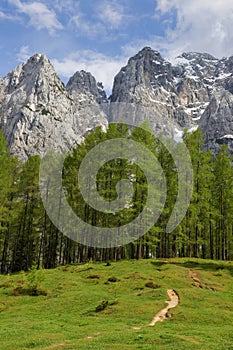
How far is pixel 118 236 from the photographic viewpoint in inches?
1515

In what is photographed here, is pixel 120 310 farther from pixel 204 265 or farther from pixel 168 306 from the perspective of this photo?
pixel 204 265

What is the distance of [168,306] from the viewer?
20.8 meters

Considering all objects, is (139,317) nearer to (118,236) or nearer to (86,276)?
(86,276)

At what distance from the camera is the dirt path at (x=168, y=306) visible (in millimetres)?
18422

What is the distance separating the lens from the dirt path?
18422 mm

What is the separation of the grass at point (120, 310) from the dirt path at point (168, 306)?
34 cm

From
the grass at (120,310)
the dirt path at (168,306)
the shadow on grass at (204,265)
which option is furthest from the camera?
the shadow on grass at (204,265)

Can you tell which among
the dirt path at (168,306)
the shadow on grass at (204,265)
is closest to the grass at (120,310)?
the shadow on grass at (204,265)

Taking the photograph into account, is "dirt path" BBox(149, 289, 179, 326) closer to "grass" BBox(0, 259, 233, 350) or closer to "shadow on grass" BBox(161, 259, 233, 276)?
"grass" BBox(0, 259, 233, 350)

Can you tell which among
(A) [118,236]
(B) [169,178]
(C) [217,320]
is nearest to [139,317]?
(C) [217,320]

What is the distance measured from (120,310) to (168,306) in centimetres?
307

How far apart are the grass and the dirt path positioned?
34 cm

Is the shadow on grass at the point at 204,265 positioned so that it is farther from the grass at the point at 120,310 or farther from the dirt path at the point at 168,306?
the dirt path at the point at 168,306

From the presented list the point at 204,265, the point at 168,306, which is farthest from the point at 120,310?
the point at 204,265
